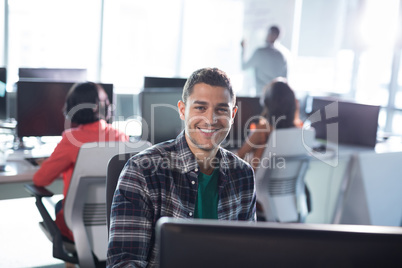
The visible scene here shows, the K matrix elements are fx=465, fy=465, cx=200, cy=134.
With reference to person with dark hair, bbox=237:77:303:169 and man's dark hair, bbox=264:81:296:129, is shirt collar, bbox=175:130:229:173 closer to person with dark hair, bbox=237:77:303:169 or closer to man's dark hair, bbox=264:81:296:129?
person with dark hair, bbox=237:77:303:169

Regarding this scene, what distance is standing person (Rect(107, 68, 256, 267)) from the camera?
1247 millimetres

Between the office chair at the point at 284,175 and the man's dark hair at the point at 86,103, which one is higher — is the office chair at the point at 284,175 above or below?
below

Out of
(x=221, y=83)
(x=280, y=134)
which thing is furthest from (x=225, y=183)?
(x=280, y=134)

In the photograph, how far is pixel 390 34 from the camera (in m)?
6.03

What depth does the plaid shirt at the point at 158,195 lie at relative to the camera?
1229mm

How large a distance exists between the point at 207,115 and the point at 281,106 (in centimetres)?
180

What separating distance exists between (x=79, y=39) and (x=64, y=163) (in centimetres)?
428

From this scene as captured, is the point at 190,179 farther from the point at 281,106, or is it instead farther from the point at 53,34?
the point at 53,34

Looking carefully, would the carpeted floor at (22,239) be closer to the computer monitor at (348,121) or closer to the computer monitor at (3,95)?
the computer monitor at (3,95)

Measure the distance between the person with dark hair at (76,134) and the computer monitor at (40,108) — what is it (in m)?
0.42

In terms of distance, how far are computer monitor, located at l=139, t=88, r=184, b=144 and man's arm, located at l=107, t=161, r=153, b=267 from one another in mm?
1605

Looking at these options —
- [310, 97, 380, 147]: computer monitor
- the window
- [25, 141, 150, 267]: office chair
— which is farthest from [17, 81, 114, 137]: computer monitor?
the window

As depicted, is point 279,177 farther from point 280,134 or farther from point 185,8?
point 185,8

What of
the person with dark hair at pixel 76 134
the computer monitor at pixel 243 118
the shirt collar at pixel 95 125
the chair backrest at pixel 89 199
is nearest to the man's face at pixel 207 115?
the chair backrest at pixel 89 199
